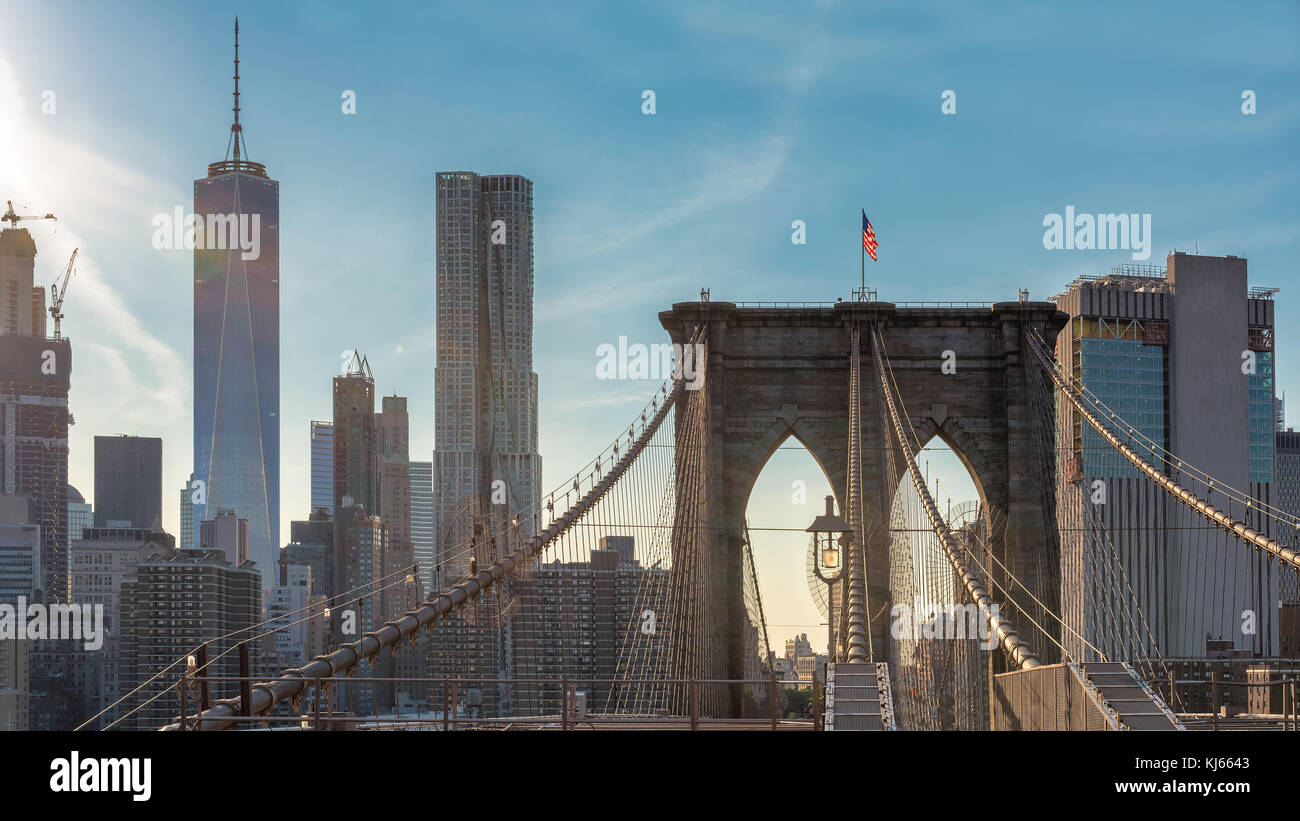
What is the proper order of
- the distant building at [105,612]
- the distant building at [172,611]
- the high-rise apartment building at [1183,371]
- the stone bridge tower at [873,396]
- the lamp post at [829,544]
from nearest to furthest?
the lamp post at [829,544] → the stone bridge tower at [873,396] → the distant building at [172,611] → the distant building at [105,612] → the high-rise apartment building at [1183,371]

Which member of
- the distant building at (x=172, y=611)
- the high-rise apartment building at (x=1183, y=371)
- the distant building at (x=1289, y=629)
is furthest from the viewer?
the high-rise apartment building at (x=1183, y=371)

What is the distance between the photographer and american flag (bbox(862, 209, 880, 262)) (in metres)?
43.1

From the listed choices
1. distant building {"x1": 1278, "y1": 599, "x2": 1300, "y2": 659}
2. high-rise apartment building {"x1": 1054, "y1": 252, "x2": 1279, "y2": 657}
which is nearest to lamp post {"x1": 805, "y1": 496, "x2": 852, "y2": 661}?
distant building {"x1": 1278, "y1": 599, "x2": 1300, "y2": 659}

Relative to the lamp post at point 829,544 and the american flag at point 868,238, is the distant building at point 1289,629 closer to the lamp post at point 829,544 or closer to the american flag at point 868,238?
the american flag at point 868,238


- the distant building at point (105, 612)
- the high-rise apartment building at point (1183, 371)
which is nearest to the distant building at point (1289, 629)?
the high-rise apartment building at point (1183, 371)

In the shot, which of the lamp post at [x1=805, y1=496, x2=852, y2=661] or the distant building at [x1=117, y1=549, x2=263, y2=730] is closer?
the lamp post at [x1=805, y1=496, x2=852, y2=661]

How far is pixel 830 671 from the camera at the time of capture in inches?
687

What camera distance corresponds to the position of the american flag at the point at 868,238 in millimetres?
43062

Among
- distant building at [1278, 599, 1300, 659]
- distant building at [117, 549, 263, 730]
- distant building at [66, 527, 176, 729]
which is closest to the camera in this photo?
distant building at [1278, 599, 1300, 659]

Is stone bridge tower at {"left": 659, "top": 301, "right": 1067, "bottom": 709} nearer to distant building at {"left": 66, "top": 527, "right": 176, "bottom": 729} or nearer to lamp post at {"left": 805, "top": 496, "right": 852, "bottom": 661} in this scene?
lamp post at {"left": 805, "top": 496, "right": 852, "bottom": 661}

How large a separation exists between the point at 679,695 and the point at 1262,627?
5335 inches
